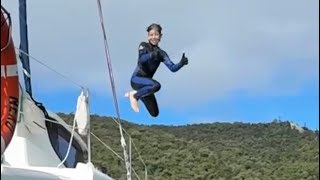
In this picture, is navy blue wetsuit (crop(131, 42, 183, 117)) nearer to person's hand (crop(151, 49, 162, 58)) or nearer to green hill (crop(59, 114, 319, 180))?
person's hand (crop(151, 49, 162, 58))

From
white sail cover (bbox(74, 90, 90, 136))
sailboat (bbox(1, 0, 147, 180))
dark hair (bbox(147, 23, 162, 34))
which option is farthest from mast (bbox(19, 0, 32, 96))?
dark hair (bbox(147, 23, 162, 34))

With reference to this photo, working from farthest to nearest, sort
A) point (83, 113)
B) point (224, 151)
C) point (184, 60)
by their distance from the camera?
point (224, 151)
point (83, 113)
point (184, 60)

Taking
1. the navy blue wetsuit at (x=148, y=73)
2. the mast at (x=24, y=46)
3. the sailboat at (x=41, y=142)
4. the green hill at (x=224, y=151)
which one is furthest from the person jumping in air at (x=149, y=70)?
the green hill at (x=224, y=151)

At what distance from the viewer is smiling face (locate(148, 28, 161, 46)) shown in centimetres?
788

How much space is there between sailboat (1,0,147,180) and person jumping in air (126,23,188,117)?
1.81 ft

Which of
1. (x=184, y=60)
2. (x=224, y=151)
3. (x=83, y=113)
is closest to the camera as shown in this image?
(x=184, y=60)

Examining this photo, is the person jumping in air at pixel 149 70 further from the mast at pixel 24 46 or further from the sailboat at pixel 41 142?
the mast at pixel 24 46

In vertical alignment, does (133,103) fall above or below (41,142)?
above

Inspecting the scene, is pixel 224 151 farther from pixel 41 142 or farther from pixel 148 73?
pixel 148 73

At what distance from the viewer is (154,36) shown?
7.91 meters

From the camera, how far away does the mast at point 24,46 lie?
30.8 ft

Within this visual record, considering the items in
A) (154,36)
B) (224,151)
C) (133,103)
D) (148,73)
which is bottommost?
(133,103)

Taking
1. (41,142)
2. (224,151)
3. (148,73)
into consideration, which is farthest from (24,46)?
(224,151)

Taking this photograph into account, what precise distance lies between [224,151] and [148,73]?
34.2 m
